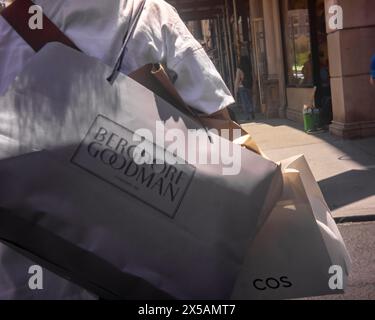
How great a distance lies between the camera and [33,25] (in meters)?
1.81

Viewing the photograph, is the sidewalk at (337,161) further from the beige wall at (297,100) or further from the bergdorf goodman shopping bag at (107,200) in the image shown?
the bergdorf goodman shopping bag at (107,200)

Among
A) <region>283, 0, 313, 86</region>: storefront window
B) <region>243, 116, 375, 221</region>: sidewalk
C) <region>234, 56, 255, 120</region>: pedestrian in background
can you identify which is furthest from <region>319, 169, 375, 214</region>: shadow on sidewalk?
<region>234, 56, 255, 120</region>: pedestrian in background

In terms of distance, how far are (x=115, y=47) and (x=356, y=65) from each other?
9040mm

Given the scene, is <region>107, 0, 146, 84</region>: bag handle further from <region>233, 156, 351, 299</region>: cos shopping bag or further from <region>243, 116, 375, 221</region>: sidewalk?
<region>243, 116, 375, 221</region>: sidewalk

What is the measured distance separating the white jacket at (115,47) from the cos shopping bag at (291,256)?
0.35 meters

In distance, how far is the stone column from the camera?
10.2 metres

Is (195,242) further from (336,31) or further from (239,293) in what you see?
(336,31)

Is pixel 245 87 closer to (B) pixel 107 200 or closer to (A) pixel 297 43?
(A) pixel 297 43

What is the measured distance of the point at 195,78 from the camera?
183 cm

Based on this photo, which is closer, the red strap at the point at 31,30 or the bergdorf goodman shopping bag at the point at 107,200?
the bergdorf goodman shopping bag at the point at 107,200

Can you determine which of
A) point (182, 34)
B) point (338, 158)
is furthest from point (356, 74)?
point (182, 34)

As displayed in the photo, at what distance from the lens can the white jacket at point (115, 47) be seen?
1822 mm

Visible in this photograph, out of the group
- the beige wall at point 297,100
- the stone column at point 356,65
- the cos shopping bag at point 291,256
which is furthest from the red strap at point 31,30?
the beige wall at point 297,100

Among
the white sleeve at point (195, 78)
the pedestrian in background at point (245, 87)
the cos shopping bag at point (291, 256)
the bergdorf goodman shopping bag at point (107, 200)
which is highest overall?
the white sleeve at point (195, 78)
